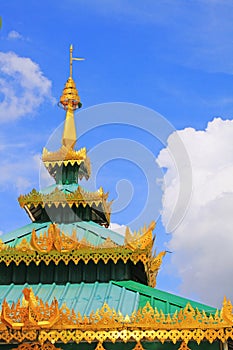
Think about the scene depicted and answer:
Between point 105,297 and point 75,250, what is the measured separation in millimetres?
1985

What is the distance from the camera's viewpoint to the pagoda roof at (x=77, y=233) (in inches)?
784

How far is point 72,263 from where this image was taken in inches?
747

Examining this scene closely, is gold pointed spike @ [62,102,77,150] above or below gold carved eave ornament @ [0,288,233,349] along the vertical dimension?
above

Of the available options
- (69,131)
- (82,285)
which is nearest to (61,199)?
(82,285)

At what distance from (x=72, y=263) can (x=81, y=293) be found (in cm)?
133

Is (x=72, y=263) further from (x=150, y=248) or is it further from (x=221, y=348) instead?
(x=221, y=348)

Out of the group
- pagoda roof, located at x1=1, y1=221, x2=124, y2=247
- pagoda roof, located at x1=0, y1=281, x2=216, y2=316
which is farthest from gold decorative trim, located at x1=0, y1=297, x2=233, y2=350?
pagoda roof, located at x1=1, y1=221, x2=124, y2=247

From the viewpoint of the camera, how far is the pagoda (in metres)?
15.2

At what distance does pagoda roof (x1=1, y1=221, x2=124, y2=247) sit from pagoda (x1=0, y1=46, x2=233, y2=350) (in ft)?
0.13

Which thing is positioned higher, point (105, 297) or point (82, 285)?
point (82, 285)

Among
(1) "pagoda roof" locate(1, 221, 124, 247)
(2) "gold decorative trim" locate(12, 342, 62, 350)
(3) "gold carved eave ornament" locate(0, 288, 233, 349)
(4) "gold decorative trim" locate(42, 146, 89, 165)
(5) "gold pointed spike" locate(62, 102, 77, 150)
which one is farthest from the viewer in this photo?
(5) "gold pointed spike" locate(62, 102, 77, 150)

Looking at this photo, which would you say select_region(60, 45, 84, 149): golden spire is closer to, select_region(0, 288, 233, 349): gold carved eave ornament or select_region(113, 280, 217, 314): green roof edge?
select_region(113, 280, 217, 314): green roof edge

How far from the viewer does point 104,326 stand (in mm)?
15203

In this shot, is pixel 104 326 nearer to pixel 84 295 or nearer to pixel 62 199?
pixel 84 295
